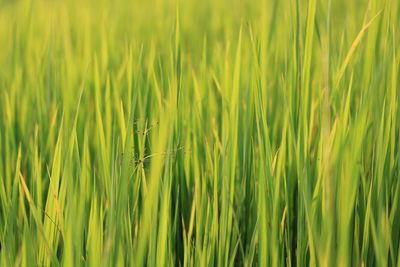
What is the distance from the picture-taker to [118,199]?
0.77m

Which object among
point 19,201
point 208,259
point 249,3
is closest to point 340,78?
point 208,259

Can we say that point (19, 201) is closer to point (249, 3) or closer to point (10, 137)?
point (10, 137)

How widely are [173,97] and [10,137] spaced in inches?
22.7

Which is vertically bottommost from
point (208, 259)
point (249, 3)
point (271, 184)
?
point (208, 259)

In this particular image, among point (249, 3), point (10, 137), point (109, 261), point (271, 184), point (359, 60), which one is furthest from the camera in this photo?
point (249, 3)

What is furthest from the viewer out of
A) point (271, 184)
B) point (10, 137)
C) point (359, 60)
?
point (10, 137)

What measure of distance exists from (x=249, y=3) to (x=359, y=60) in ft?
6.35

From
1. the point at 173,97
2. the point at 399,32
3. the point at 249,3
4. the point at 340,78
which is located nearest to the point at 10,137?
the point at 173,97

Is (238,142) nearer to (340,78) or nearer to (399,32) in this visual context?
(340,78)

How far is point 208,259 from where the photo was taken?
827 millimetres

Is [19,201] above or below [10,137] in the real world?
below

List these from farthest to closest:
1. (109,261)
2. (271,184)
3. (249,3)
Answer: (249,3)
(271,184)
(109,261)

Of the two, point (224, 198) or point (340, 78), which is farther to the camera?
point (340, 78)

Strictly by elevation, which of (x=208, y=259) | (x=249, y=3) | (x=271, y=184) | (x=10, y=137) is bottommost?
(x=208, y=259)
